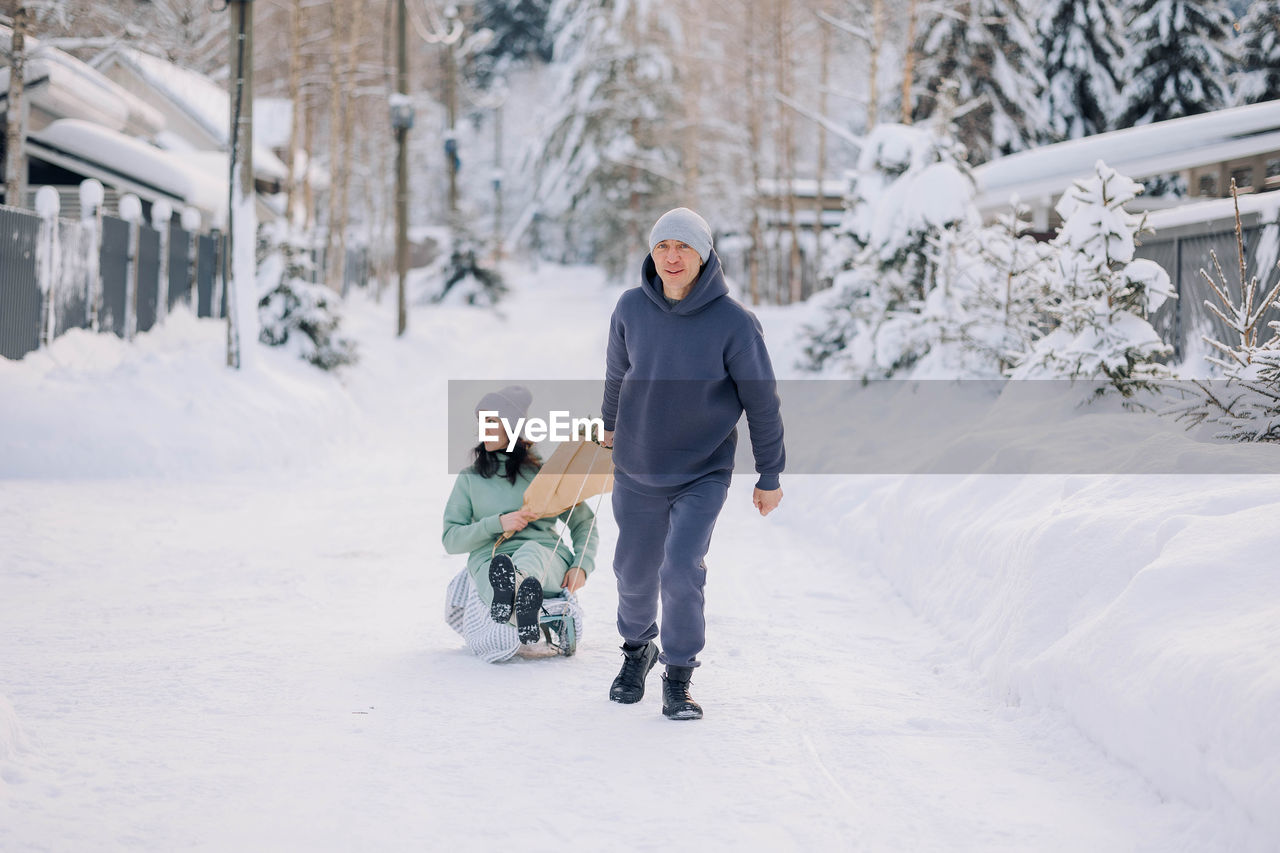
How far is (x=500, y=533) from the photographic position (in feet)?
18.5

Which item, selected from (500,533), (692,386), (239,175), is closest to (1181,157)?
(239,175)

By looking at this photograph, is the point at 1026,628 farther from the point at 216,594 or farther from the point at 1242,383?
the point at 216,594

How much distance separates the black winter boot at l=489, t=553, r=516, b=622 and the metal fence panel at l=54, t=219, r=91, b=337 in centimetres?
980

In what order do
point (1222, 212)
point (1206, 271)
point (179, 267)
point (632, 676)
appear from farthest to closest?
1. point (179, 267)
2. point (1222, 212)
3. point (1206, 271)
4. point (632, 676)

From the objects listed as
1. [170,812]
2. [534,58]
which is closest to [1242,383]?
[170,812]

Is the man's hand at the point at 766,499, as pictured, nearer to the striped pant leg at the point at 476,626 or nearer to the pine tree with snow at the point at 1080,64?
the striped pant leg at the point at 476,626

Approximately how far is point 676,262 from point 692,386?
0.48 meters

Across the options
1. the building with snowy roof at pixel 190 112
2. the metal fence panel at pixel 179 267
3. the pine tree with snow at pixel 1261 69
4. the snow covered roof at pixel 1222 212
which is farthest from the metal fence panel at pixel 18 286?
the pine tree with snow at pixel 1261 69

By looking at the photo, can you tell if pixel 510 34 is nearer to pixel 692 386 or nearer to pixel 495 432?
pixel 495 432

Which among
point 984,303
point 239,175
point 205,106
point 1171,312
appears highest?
point 205,106

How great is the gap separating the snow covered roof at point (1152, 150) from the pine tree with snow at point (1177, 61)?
12448 mm

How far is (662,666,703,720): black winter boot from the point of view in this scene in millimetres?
4699

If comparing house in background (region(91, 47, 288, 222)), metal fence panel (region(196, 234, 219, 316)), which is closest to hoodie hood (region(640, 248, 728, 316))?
metal fence panel (region(196, 234, 219, 316))

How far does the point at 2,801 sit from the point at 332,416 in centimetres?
1168
